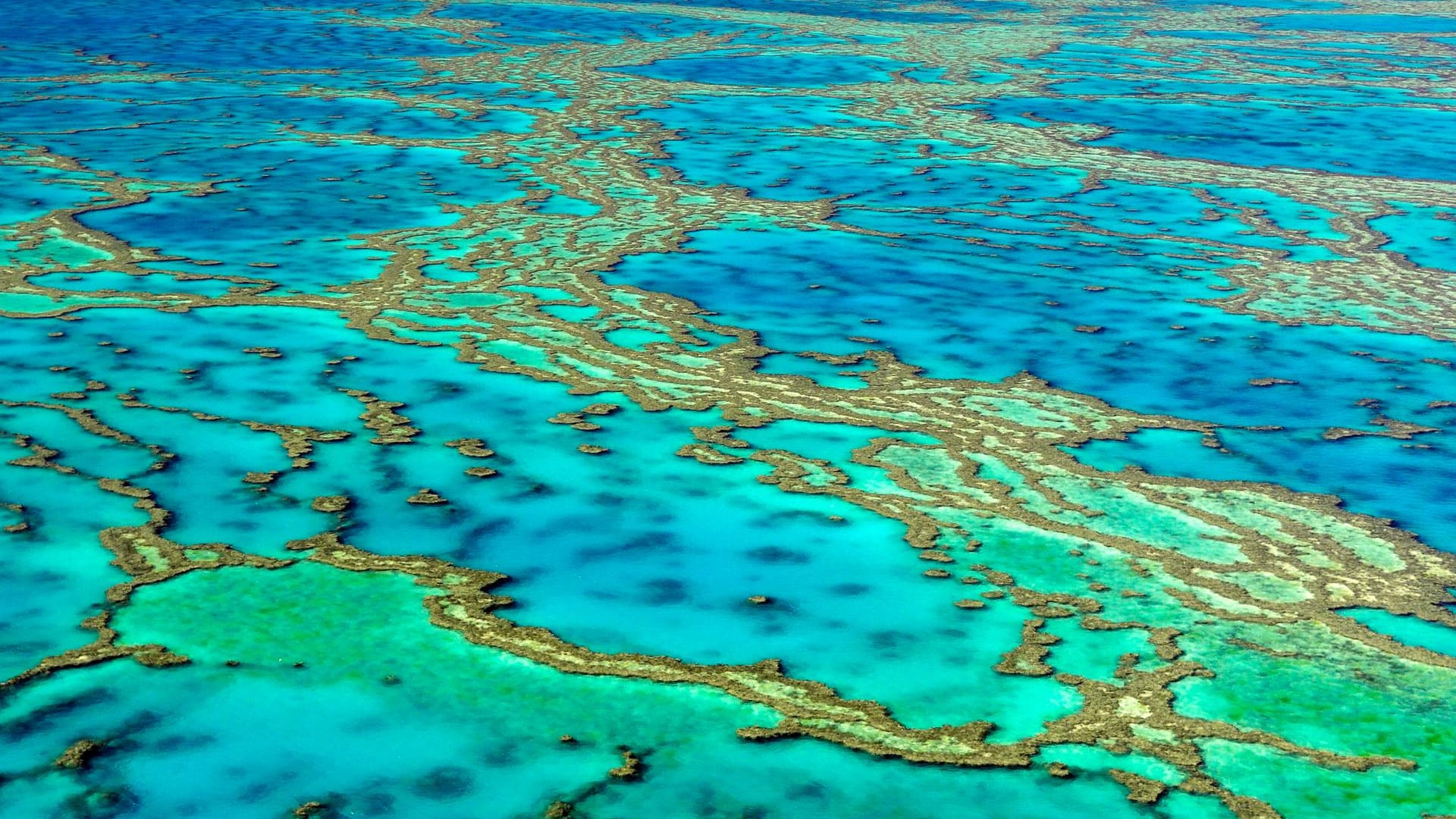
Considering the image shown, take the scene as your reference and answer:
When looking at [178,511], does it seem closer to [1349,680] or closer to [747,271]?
[1349,680]

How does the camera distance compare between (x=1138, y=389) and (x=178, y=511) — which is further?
(x=1138, y=389)

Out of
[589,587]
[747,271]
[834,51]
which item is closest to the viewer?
[589,587]

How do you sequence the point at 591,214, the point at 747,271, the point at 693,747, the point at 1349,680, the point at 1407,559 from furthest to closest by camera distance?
1. the point at 591,214
2. the point at 747,271
3. the point at 1407,559
4. the point at 1349,680
5. the point at 693,747

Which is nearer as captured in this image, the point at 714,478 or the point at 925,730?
the point at 925,730

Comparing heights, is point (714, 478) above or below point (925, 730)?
below

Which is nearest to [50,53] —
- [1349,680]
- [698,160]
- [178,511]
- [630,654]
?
[698,160]

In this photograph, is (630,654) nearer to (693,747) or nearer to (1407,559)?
(693,747)
